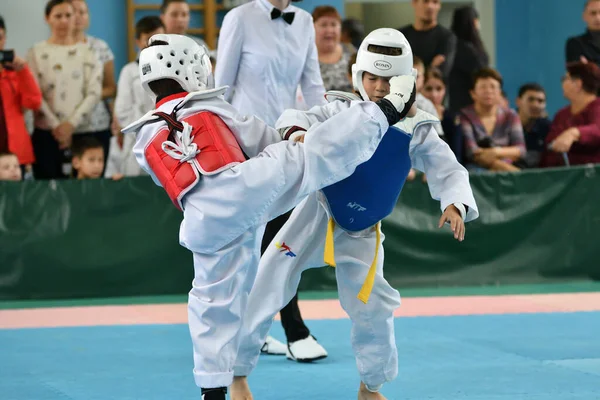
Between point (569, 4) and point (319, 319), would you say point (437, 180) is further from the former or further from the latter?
point (569, 4)

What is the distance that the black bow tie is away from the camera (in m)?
5.12

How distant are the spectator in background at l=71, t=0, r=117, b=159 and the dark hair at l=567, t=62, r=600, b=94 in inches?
162

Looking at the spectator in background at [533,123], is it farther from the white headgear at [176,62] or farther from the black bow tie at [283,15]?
the white headgear at [176,62]

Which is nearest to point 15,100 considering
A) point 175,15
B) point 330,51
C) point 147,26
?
point 147,26

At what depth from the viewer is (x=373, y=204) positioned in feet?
12.5

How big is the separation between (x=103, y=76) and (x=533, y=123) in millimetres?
4153

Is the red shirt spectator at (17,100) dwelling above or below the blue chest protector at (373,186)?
below

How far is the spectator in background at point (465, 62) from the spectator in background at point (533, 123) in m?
0.67

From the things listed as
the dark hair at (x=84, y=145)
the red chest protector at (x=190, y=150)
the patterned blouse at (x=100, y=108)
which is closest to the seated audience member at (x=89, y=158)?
the dark hair at (x=84, y=145)

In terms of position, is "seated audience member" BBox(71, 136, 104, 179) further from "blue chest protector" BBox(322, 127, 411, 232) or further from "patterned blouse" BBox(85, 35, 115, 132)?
"blue chest protector" BBox(322, 127, 411, 232)

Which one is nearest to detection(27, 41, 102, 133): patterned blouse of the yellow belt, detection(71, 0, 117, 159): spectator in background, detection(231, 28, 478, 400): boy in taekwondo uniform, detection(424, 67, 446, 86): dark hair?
detection(71, 0, 117, 159): spectator in background

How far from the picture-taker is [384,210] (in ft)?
12.6

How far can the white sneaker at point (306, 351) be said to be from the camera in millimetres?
4898

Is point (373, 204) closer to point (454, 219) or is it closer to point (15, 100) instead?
point (454, 219)
